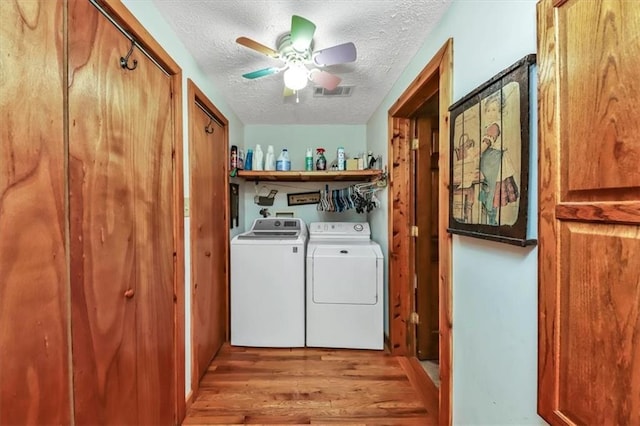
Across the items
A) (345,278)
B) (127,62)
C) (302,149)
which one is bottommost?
(345,278)

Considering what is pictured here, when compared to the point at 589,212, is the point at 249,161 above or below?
above

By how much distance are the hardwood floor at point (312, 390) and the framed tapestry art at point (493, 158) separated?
49.6 inches

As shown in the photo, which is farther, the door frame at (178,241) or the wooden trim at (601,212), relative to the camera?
the door frame at (178,241)

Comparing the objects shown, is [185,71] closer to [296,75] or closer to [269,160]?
[296,75]

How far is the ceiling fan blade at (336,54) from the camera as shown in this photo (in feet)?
4.57

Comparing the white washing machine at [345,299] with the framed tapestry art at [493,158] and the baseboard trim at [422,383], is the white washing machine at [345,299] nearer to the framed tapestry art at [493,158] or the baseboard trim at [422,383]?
the baseboard trim at [422,383]

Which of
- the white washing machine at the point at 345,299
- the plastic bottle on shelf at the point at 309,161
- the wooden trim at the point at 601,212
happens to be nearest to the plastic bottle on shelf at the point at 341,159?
the plastic bottle on shelf at the point at 309,161

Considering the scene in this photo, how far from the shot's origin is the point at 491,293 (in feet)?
3.39

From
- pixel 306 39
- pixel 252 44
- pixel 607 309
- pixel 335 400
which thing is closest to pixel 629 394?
pixel 607 309

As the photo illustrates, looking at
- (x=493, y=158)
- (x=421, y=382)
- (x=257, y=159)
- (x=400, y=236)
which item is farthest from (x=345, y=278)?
(x=493, y=158)

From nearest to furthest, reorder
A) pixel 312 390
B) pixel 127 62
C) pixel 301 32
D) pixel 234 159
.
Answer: pixel 127 62, pixel 301 32, pixel 312 390, pixel 234 159

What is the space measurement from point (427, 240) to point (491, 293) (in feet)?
4.03

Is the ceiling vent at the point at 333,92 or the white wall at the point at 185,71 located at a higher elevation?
the ceiling vent at the point at 333,92

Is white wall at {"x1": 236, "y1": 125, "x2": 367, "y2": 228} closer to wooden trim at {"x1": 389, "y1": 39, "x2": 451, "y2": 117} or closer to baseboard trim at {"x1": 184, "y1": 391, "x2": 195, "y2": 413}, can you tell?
wooden trim at {"x1": 389, "y1": 39, "x2": 451, "y2": 117}
